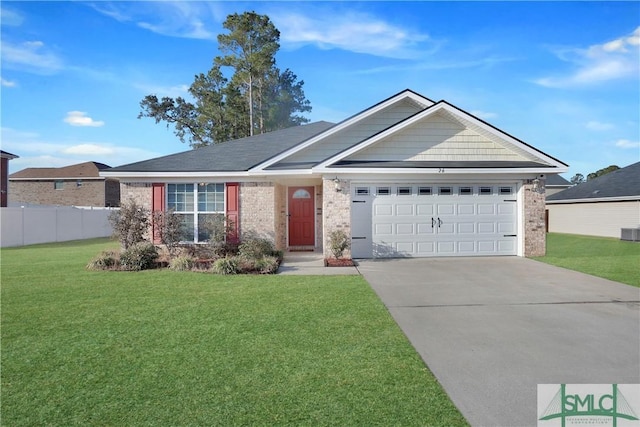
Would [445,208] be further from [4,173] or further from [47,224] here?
[4,173]

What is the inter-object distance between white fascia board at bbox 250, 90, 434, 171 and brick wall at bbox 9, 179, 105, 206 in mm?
29923

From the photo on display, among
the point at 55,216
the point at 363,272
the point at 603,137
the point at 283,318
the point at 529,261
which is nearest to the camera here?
the point at 283,318

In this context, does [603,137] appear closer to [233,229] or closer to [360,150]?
[360,150]

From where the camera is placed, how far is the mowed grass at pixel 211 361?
3.29 m

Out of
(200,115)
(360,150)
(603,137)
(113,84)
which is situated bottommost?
(360,150)

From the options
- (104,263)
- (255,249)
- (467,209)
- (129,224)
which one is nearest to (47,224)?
(129,224)

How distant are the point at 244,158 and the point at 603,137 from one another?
16.2 meters

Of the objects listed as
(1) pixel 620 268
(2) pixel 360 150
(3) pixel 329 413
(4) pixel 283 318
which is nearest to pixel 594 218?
(1) pixel 620 268

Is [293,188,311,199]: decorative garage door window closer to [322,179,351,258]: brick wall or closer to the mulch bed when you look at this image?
[322,179,351,258]: brick wall

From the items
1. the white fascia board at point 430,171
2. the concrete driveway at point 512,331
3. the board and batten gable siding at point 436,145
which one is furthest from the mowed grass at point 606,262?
the board and batten gable siding at point 436,145

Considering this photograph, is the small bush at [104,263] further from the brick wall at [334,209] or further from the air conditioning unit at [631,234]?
the air conditioning unit at [631,234]

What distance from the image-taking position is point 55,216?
2181 centimetres

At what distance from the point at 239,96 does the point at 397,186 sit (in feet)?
78.9

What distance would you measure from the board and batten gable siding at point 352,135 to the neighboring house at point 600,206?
15.0m
